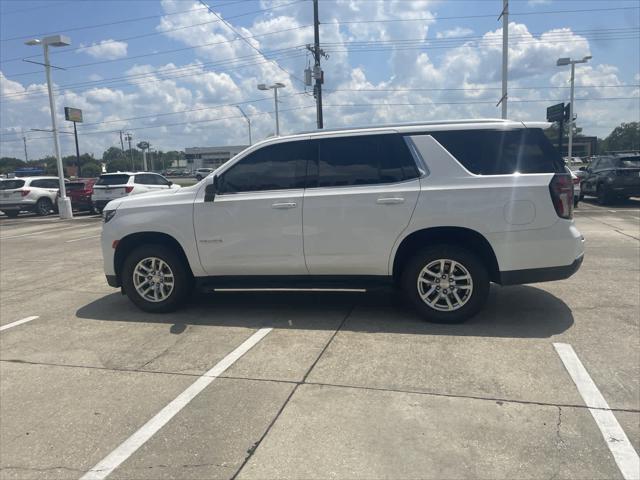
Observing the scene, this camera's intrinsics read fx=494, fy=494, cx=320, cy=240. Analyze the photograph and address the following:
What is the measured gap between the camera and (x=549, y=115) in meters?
24.9

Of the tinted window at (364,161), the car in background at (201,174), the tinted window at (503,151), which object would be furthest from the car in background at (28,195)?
the tinted window at (503,151)

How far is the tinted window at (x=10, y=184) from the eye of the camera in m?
21.7

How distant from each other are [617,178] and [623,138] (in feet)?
308

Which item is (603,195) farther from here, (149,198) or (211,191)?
(149,198)

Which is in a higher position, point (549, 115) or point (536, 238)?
point (549, 115)

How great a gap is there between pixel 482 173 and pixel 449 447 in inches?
109

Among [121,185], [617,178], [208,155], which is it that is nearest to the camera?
[617,178]

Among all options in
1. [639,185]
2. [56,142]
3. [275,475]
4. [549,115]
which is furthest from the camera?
[549,115]

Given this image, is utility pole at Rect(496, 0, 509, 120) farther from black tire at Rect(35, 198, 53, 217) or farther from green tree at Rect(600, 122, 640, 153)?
green tree at Rect(600, 122, 640, 153)

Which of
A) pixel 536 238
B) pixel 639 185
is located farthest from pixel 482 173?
pixel 639 185

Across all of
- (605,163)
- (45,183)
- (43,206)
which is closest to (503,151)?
(605,163)

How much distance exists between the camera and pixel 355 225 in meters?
4.95

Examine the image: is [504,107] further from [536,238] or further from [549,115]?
[536,238]

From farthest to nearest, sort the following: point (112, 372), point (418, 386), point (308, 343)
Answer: point (308, 343) < point (112, 372) < point (418, 386)
